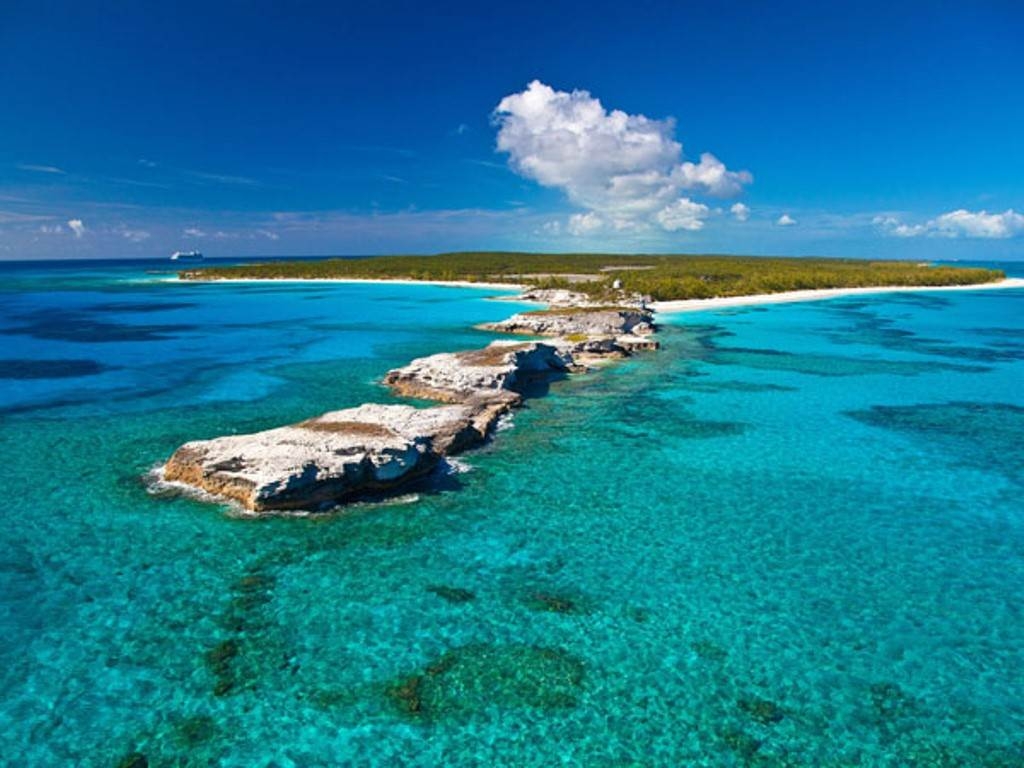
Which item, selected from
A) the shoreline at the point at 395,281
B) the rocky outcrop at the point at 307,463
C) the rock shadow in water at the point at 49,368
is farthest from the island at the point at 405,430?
the shoreline at the point at 395,281

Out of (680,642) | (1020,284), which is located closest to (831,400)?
(680,642)

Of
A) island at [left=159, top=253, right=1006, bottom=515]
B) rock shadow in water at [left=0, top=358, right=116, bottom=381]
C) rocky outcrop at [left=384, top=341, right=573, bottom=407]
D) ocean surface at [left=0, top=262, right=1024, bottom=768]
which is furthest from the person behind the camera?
rock shadow in water at [left=0, top=358, right=116, bottom=381]

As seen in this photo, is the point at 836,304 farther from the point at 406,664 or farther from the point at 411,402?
the point at 406,664

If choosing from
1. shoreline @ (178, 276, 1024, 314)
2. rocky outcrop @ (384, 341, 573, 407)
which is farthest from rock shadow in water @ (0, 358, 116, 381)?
shoreline @ (178, 276, 1024, 314)

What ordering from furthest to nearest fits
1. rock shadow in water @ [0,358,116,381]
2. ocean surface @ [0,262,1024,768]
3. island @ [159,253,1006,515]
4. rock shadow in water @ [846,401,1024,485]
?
1. rock shadow in water @ [0,358,116,381]
2. rock shadow in water @ [846,401,1024,485]
3. island @ [159,253,1006,515]
4. ocean surface @ [0,262,1024,768]

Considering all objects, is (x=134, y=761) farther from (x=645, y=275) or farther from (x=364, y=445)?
(x=645, y=275)

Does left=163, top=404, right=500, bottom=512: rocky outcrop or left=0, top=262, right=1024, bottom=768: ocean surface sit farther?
left=163, top=404, right=500, bottom=512: rocky outcrop

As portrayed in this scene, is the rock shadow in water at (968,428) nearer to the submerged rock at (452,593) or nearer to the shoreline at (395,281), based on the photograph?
the submerged rock at (452,593)

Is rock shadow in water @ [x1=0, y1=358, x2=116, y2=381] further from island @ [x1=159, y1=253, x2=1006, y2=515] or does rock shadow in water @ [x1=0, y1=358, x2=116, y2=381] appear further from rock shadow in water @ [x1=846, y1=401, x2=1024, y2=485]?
rock shadow in water @ [x1=846, y1=401, x2=1024, y2=485]
